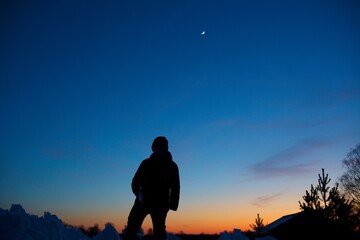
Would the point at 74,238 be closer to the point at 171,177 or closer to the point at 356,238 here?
the point at 171,177

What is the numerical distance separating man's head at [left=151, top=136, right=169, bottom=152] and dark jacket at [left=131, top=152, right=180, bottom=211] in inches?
3.8

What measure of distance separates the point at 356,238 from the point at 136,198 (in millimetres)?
6948

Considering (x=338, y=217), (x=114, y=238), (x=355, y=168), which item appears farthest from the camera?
(x=355, y=168)

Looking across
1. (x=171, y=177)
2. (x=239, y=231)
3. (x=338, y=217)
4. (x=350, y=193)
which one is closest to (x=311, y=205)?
(x=338, y=217)

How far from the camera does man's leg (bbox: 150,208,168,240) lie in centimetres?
379

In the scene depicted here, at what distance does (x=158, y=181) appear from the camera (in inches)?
167

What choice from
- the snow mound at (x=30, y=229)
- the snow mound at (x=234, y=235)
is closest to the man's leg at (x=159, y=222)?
the snow mound at (x=234, y=235)

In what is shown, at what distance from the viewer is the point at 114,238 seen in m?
1.62

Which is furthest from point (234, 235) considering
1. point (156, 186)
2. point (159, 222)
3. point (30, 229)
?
point (156, 186)

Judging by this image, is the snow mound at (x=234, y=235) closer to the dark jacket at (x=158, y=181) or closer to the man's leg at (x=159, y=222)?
the man's leg at (x=159, y=222)

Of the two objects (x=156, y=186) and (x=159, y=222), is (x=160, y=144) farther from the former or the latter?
(x=159, y=222)

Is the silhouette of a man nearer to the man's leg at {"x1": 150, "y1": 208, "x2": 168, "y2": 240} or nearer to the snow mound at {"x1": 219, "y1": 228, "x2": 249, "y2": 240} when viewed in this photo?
the man's leg at {"x1": 150, "y1": 208, "x2": 168, "y2": 240}

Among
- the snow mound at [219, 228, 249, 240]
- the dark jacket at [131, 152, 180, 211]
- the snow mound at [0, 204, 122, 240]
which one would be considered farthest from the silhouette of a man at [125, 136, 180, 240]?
the snow mound at [0, 204, 122, 240]

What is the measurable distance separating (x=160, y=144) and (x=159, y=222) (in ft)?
3.63
